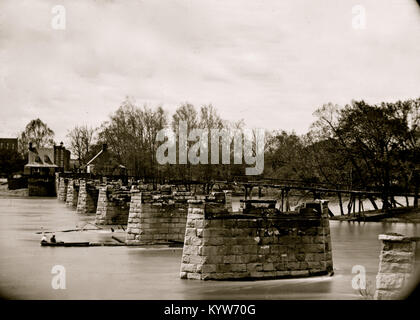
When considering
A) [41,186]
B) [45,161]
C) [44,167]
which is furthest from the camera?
[45,161]

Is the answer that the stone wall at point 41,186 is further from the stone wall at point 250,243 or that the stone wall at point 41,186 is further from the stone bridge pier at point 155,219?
the stone wall at point 250,243

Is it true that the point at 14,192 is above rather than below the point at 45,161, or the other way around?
below

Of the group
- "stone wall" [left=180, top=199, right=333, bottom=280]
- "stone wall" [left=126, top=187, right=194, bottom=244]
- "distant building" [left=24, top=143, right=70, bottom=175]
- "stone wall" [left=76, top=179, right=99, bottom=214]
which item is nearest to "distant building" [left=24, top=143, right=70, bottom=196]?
"distant building" [left=24, top=143, right=70, bottom=175]

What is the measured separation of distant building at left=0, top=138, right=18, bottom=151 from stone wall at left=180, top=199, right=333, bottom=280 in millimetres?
97260

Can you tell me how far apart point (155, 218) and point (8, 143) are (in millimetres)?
91482

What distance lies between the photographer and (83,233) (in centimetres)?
3619

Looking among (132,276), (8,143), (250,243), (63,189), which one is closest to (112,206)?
(132,276)

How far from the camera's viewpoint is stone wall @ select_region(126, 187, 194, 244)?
30031 millimetres

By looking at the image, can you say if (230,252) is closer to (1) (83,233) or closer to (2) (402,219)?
(1) (83,233)

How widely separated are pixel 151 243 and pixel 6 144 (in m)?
89.3

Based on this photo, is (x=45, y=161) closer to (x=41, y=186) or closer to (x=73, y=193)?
(x=41, y=186)

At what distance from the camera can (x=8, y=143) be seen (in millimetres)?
116062

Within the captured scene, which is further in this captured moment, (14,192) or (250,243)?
(14,192)
